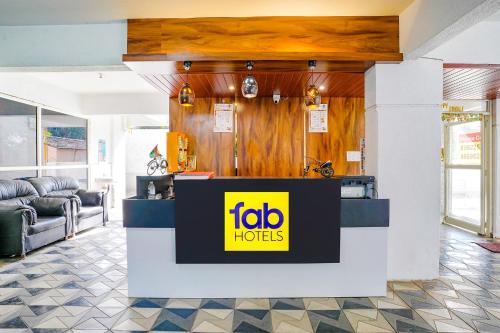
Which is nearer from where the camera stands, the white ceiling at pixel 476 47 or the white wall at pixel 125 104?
the white ceiling at pixel 476 47

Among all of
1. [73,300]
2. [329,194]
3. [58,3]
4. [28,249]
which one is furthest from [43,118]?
[329,194]

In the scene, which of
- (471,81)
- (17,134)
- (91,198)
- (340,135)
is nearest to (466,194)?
(471,81)

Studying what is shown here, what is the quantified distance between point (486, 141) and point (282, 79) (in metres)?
4.42

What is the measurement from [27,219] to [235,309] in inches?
145

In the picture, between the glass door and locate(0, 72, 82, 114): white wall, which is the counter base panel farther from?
locate(0, 72, 82, 114): white wall

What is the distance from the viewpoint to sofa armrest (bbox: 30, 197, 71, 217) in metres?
5.47

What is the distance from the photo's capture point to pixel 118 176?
32.1 feet

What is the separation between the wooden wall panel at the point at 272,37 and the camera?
11.6ft

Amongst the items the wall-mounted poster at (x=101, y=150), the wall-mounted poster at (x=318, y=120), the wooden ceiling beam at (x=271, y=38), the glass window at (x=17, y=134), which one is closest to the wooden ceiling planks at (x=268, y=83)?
the wall-mounted poster at (x=318, y=120)

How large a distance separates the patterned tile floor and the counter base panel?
0.30ft

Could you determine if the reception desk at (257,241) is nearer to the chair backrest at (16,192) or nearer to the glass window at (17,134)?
the chair backrest at (16,192)

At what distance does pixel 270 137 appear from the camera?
6004mm

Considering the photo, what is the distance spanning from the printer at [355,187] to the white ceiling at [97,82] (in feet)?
16.1

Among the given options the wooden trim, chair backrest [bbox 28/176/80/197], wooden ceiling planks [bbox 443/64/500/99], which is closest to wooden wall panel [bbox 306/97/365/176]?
wooden ceiling planks [bbox 443/64/500/99]
